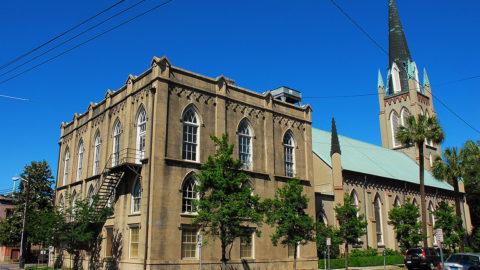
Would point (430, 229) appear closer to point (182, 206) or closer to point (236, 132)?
point (236, 132)

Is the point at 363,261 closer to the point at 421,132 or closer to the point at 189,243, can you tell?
the point at 421,132

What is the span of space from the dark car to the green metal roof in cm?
1170

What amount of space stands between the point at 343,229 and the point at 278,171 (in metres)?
6.17

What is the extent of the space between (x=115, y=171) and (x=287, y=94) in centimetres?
1693

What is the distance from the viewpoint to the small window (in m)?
24.7

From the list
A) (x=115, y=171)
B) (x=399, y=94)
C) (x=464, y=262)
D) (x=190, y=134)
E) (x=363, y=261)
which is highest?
(x=399, y=94)

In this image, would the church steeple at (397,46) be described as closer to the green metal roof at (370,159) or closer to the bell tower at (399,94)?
the bell tower at (399,94)

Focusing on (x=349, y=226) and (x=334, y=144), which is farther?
(x=334, y=144)

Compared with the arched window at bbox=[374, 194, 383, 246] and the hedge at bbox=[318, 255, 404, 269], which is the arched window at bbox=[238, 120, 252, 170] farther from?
the arched window at bbox=[374, 194, 383, 246]

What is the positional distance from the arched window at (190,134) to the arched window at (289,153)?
27.7 ft

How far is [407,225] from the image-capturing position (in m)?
36.5

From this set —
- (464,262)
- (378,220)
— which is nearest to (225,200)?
(464,262)

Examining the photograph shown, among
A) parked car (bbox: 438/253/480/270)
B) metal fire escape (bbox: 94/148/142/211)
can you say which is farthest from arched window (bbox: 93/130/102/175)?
parked car (bbox: 438/253/480/270)

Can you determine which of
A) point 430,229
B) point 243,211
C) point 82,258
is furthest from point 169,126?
point 430,229
